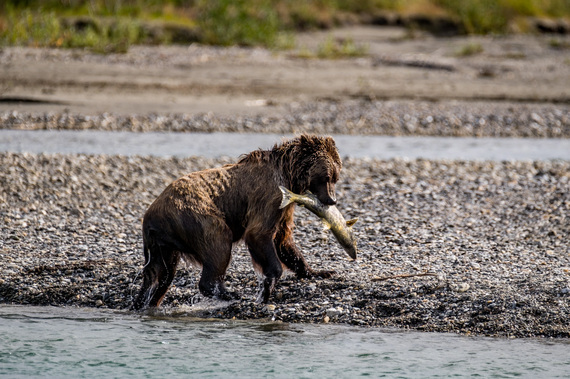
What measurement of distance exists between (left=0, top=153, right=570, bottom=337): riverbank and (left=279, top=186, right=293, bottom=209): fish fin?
922mm

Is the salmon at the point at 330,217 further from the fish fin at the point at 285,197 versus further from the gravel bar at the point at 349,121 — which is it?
the gravel bar at the point at 349,121

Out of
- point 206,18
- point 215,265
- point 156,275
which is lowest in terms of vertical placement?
point 156,275

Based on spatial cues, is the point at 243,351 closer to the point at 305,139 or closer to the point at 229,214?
the point at 229,214

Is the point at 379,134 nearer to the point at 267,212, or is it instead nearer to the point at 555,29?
the point at 267,212

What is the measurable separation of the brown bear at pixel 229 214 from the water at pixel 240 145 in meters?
5.79

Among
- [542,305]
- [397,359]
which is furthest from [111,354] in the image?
[542,305]

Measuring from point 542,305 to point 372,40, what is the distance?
18.5 m

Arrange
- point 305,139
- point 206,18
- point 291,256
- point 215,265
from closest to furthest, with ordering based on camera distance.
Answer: point 215,265 < point 305,139 < point 291,256 < point 206,18

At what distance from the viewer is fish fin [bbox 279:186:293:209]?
21.0 ft

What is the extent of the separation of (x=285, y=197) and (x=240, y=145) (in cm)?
740

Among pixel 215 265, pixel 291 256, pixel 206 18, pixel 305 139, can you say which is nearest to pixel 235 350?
pixel 215 265

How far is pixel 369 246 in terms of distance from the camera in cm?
834

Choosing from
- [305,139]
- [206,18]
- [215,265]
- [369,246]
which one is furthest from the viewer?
[206,18]

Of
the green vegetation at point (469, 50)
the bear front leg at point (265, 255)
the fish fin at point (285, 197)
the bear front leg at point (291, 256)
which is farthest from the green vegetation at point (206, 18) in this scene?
the fish fin at point (285, 197)
